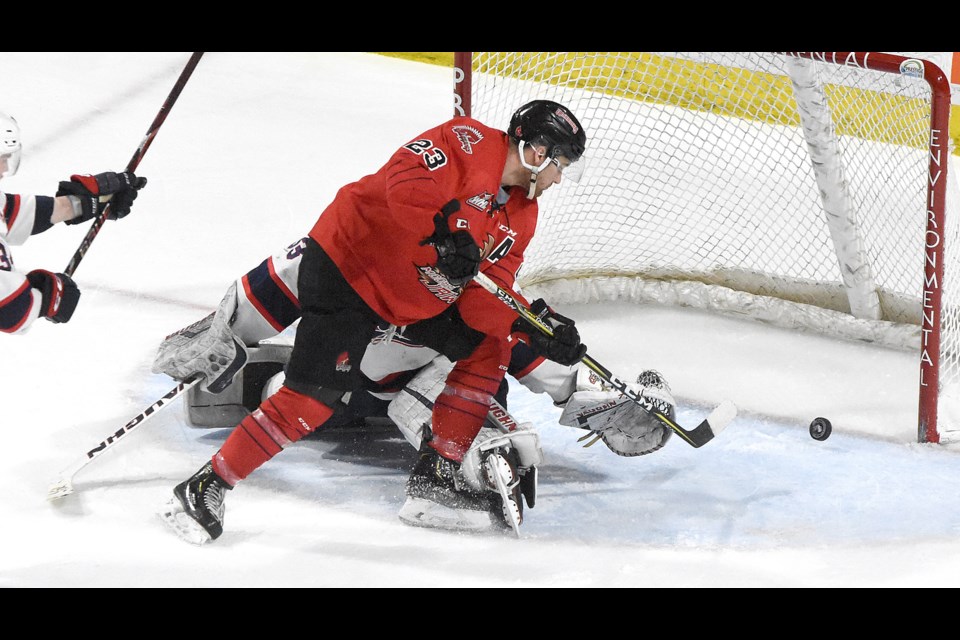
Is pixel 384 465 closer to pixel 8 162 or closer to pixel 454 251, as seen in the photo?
pixel 454 251

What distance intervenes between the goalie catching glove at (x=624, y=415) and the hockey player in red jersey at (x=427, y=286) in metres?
0.28

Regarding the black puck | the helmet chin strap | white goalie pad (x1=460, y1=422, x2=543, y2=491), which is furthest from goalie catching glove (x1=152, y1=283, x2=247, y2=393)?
the black puck

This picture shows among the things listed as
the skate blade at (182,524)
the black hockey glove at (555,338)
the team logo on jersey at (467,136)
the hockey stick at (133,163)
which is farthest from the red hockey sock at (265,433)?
the hockey stick at (133,163)

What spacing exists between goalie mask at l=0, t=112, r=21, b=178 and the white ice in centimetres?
66

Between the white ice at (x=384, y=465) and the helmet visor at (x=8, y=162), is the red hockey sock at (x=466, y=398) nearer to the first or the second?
the white ice at (x=384, y=465)

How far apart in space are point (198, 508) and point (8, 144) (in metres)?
0.89

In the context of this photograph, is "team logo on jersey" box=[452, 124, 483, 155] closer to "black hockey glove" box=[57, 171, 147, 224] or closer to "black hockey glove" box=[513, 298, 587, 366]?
"black hockey glove" box=[513, 298, 587, 366]

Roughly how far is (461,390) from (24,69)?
3326 mm

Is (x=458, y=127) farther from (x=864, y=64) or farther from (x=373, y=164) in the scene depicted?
(x=373, y=164)

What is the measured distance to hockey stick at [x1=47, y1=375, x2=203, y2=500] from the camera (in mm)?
2884

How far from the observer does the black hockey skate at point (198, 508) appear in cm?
271

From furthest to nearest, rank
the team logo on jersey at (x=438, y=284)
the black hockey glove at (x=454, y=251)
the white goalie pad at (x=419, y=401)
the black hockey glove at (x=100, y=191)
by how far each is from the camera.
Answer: the black hockey glove at (x=100, y=191) → the white goalie pad at (x=419, y=401) → the team logo on jersey at (x=438, y=284) → the black hockey glove at (x=454, y=251)

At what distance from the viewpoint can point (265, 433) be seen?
9.03ft

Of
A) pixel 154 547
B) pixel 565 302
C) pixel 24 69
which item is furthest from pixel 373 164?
pixel 154 547
